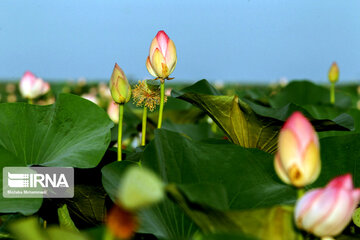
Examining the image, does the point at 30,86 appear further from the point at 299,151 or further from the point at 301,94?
the point at 299,151

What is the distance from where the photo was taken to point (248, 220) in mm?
524

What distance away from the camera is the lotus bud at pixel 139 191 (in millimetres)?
342

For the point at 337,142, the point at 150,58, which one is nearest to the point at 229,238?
the point at 337,142

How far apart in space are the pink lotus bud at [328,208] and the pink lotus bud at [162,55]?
2.03ft

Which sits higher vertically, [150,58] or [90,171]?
[150,58]

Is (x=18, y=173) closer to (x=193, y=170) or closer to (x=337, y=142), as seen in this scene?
(x=193, y=170)

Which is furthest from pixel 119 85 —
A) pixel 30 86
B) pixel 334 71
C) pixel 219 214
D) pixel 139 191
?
pixel 334 71

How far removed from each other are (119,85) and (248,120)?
360mm

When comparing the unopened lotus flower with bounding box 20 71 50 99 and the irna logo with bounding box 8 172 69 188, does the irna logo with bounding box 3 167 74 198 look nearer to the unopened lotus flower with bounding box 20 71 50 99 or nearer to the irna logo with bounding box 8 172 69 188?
the irna logo with bounding box 8 172 69 188

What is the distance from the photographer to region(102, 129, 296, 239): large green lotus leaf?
0.70 metres

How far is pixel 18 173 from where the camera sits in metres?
0.89

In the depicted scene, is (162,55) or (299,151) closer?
(299,151)

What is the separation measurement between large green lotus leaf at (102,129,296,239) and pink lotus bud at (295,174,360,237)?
7.5 inches

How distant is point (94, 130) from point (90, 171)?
10 centimetres
